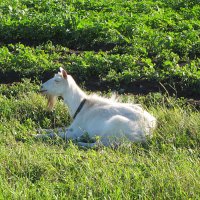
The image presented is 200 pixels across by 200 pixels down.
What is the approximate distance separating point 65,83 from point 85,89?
1.34 metres

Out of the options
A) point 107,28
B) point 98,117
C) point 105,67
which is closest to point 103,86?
point 105,67

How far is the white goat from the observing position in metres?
8.66

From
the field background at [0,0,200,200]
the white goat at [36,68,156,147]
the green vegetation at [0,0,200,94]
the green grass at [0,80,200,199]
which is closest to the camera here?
the green grass at [0,80,200,199]

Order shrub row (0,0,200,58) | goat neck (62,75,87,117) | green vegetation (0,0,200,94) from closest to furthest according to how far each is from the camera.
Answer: goat neck (62,75,87,117) → green vegetation (0,0,200,94) → shrub row (0,0,200,58)

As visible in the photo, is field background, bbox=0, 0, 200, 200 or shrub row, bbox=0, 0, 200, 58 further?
shrub row, bbox=0, 0, 200, 58

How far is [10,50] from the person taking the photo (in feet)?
42.4

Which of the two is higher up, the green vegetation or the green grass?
the green vegetation

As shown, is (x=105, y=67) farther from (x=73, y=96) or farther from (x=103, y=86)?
(x=73, y=96)

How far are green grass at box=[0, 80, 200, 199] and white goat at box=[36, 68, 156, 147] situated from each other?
0.26 m

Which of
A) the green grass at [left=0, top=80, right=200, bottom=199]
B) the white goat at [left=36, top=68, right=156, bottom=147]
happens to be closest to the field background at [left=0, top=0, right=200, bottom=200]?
the green grass at [left=0, top=80, right=200, bottom=199]

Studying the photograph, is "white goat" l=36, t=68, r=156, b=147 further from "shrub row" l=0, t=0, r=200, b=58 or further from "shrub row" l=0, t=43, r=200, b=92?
"shrub row" l=0, t=0, r=200, b=58

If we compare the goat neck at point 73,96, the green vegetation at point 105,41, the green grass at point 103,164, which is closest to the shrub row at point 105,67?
the green vegetation at point 105,41

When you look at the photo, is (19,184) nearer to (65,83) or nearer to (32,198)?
(32,198)

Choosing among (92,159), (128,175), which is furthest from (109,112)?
(128,175)
